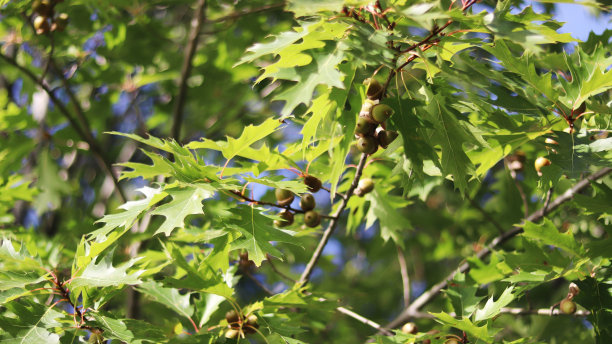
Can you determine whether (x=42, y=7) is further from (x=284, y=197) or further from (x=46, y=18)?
(x=284, y=197)

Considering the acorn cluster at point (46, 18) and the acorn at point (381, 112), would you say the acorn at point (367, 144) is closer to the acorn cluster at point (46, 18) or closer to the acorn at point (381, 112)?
the acorn at point (381, 112)

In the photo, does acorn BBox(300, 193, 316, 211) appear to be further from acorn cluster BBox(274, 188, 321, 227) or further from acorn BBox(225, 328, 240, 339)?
acorn BBox(225, 328, 240, 339)

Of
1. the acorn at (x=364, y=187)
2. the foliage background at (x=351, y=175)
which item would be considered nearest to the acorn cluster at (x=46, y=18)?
the foliage background at (x=351, y=175)

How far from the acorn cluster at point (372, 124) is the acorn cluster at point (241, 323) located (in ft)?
3.05

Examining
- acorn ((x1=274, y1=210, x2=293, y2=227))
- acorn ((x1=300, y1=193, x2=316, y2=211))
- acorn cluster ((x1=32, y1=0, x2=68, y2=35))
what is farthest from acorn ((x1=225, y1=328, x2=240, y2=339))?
acorn cluster ((x1=32, y1=0, x2=68, y2=35))

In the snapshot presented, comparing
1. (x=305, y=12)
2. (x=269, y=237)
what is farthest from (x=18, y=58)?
(x=305, y=12)

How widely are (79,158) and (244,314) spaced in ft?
15.4

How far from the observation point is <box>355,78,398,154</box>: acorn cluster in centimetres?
224

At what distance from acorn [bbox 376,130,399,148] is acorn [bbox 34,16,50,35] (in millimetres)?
2968

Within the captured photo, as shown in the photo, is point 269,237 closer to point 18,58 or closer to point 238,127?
point 238,127

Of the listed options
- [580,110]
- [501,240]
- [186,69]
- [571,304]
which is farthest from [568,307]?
[186,69]

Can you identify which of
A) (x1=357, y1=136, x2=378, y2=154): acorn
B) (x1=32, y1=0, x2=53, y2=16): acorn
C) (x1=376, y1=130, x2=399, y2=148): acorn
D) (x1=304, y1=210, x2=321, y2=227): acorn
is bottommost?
(x1=304, y1=210, x2=321, y2=227): acorn

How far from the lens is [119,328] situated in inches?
85.1

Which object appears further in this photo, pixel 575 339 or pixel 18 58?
pixel 18 58
